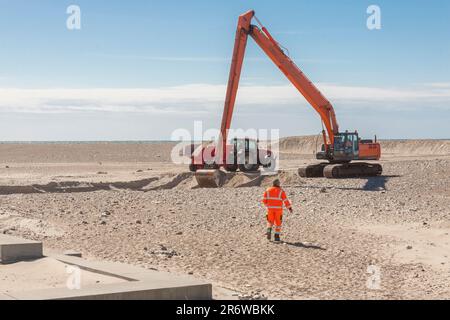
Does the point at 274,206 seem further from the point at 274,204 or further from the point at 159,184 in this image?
the point at 159,184

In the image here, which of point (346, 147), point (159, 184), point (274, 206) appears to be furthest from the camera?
point (159, 184)

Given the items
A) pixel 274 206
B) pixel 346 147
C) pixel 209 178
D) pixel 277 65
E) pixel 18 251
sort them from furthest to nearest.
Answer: pixel 346 147
pixel 277 65
pixel 209 178
pixel 274 206
pixel 18 251

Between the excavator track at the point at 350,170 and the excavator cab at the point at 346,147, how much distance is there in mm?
371

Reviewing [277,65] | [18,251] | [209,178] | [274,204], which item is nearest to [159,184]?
[209,178]

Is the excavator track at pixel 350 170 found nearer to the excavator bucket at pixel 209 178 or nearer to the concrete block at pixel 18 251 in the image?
the excavator bucket at pixel 209 178

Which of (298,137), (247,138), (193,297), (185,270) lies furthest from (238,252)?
(298,137)

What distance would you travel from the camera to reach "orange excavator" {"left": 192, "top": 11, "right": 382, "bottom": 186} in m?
28.7

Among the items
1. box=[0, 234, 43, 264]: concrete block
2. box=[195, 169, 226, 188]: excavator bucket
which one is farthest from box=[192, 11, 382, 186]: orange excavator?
box=[0, 234, 43, 264]: concrete block

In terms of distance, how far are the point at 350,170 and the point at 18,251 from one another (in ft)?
65.2

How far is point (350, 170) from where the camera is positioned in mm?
30422

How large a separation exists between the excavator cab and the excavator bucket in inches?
198

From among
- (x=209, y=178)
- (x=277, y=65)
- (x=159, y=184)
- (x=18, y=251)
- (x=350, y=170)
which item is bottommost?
(x=18, y=251)

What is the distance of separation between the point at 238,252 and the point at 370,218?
5997 millimetres
